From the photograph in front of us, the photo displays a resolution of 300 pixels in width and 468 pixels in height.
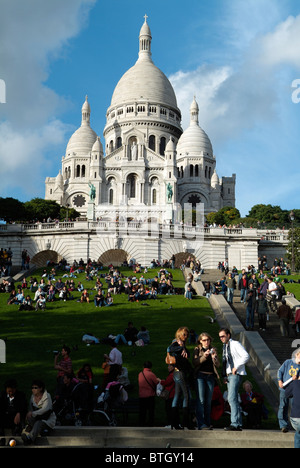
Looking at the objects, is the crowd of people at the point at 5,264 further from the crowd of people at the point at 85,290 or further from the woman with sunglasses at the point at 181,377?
the woman with sunglasses at the point at 181,377

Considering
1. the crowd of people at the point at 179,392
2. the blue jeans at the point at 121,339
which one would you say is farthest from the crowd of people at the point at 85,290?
the crowd of people at the point at 179,392

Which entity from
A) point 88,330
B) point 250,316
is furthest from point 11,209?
point 250,316

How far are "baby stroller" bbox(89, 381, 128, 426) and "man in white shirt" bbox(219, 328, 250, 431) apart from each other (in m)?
2.05

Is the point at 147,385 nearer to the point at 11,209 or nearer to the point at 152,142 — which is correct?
the point at 11,209

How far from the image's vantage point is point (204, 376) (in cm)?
760

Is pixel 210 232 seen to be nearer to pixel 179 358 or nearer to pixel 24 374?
pixel 24 374

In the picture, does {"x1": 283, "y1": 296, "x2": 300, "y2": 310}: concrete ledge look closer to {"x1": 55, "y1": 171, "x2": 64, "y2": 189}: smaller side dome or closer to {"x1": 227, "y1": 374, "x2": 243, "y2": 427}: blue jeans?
{"x1": 227, "y1": 374, "x2": 243, "y2": 427}: blue jeans

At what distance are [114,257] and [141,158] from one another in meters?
43.1

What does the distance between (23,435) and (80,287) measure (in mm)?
16944

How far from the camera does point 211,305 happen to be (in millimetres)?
20234

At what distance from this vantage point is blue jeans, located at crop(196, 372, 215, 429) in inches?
298

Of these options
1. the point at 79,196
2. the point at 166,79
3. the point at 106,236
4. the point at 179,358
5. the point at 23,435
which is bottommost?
the point at 23,435
